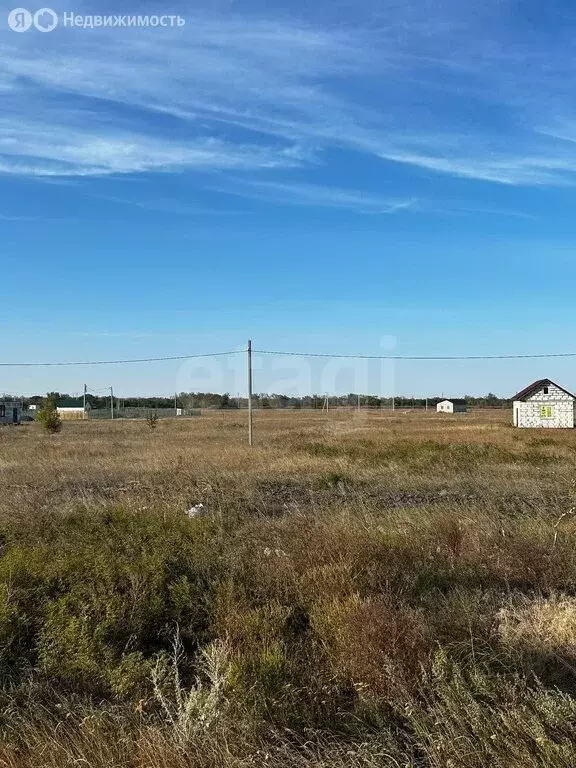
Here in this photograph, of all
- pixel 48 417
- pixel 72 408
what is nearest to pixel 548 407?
pixel 48 417

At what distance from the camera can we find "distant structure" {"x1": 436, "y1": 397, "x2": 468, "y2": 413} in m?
98.4

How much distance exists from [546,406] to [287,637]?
49.0 meters

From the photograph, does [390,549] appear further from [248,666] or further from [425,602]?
[248,666]

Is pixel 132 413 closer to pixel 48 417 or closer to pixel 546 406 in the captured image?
pixel 48 417

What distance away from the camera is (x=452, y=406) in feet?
322

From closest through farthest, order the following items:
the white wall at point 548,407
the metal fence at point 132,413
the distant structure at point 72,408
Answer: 1. the white wall at point 548,407
2. the metal fence at point 132,413
3. the distant structure at point 72,408

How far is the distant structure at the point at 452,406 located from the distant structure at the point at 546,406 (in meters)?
47.8

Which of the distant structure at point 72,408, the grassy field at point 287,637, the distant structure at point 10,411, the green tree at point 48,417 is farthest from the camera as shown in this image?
the distant structure at point 72,408

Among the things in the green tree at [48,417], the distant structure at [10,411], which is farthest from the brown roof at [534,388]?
the distant structure at [10,411]

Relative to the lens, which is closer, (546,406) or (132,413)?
(546,406)

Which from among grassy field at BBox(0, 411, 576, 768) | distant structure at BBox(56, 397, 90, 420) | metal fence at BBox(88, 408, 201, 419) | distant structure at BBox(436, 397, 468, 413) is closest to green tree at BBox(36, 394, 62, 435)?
grassy field at BBox(0, 411, 576, 768)

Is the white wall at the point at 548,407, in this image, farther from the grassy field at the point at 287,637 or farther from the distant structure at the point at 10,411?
the distant structure at the point at 10,411

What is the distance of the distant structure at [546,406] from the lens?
49.2 metres

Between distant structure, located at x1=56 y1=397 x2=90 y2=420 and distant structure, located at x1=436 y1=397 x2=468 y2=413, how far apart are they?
52710mm
